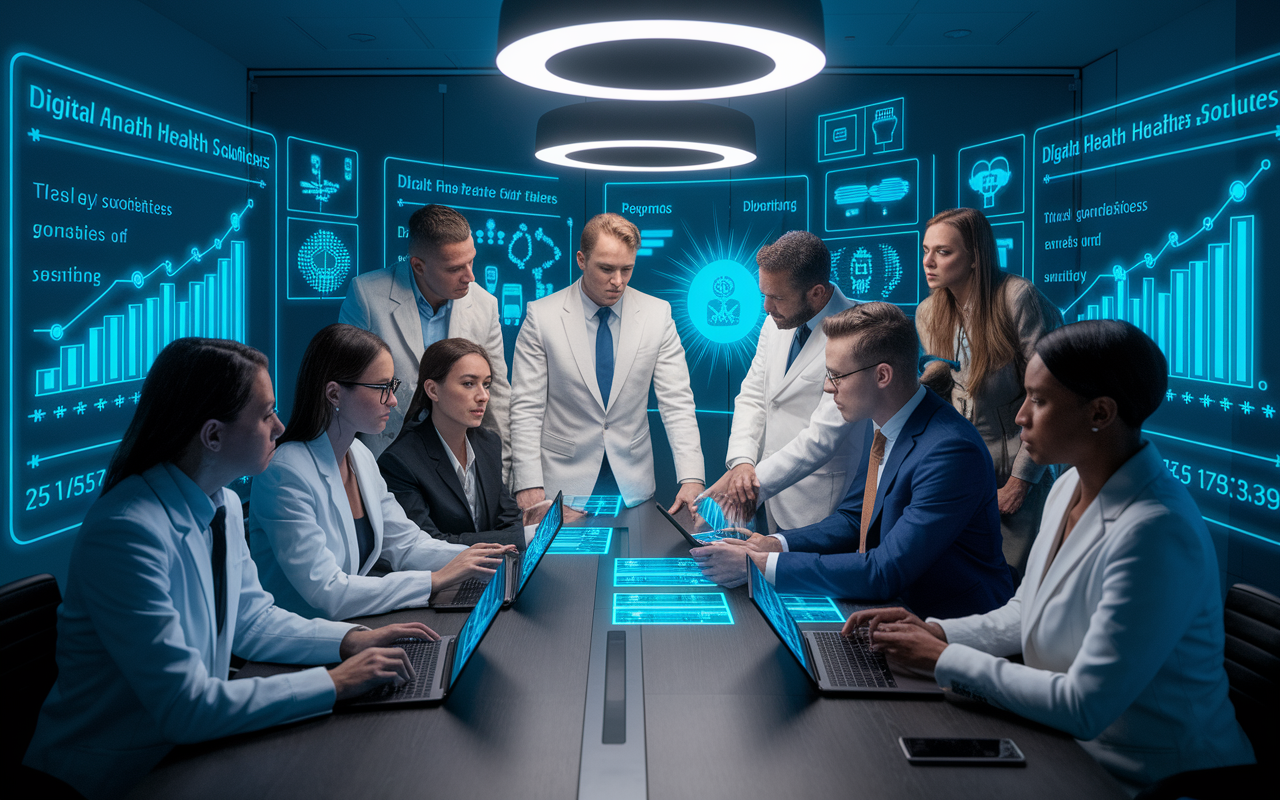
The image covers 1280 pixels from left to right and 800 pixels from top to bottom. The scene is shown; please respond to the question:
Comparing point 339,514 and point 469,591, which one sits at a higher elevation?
point 339,514

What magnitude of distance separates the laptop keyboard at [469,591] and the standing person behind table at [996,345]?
1817 millimetres

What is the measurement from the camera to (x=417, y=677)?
1.55 meters

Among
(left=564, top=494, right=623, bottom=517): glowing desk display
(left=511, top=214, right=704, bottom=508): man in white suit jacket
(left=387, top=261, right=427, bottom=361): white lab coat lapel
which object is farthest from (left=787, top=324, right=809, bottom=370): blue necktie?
(left=387, top=261, right=427, bottom=361): white lab coat lapel

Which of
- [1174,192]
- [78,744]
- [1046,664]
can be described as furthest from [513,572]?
[1174,192]

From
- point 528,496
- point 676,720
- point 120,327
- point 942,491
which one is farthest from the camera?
point 120,327

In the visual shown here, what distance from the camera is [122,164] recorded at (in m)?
3.83

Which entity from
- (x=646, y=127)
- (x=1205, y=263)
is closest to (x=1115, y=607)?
(x=646, y=127)

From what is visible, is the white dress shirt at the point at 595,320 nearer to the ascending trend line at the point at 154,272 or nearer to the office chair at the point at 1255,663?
the ascending trend line at the point at 154,272

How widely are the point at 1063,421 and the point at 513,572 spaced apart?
1288 millimetres

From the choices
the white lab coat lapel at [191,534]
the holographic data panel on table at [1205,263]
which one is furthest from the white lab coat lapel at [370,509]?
the holographic data panel on table at [1205,263]

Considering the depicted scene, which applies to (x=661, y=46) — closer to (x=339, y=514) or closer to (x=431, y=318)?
(x=339, y=514)

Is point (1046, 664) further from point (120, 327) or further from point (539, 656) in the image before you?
point (120, 327)

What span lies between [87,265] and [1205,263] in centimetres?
496

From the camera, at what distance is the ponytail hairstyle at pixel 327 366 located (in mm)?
2146
